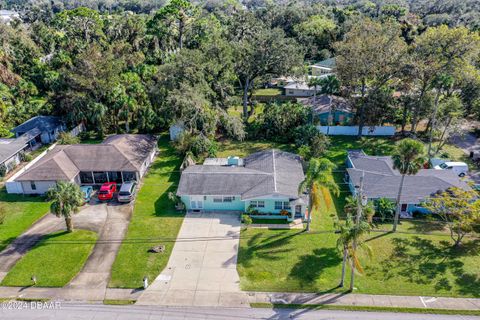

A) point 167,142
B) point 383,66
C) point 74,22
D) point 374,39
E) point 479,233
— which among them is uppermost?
point 74,22

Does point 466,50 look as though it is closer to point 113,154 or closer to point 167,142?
point 167,142

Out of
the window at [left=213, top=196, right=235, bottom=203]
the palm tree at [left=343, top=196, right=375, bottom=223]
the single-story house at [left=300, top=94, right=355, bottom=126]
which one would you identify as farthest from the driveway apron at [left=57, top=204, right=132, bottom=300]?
the single-story house at [left=300, top=94, right=355, bottom=126]

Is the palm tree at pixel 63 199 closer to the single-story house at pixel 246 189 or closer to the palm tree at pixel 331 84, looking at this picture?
the single-story house at pixel 246 189

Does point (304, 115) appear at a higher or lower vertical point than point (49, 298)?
higher

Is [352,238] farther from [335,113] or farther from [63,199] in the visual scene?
[335,113]

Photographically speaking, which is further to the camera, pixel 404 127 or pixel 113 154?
pixel 404 127

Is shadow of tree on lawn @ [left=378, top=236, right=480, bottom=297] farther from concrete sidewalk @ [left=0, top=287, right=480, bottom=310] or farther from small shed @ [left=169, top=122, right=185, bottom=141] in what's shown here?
small shed @ [left=169, top=122, right=185, bottom=141]

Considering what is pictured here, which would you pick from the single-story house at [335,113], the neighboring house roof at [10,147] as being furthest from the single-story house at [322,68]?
the neighboring house roof at [10,147]

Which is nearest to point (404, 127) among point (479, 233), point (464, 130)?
point (464, 130)
